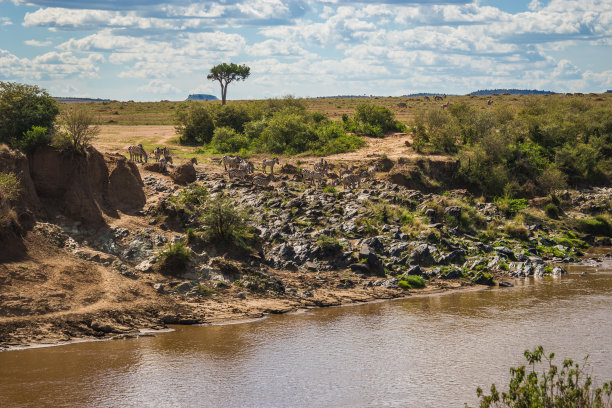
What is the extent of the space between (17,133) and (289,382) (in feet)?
48.5

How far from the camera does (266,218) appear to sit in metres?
26.2

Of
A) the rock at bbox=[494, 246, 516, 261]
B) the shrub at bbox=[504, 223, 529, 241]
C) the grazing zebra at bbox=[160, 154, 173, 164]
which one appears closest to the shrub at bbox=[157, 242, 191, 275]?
the grazing zebra at bbox=[160, 154, 173, 164]

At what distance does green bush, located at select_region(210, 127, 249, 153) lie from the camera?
131ft

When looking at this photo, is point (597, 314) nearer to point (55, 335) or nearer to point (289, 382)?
point (289, 382)

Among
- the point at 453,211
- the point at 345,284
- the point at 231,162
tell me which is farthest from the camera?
the point at 231,162

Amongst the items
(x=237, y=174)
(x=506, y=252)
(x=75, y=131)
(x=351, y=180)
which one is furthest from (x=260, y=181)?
(x=506, y=252)

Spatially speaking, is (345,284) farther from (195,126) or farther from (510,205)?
(195,126)

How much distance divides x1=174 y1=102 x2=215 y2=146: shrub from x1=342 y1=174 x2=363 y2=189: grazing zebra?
15668 millimetres

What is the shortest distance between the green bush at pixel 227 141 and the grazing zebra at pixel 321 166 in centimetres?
669

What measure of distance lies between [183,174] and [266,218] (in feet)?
16.4

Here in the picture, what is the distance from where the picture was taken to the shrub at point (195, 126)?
4394 centimetres

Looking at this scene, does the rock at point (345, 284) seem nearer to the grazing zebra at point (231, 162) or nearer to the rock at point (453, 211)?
the rock at point (453, 211)

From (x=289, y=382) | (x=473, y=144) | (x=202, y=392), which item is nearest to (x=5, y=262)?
(x=202, y=392)

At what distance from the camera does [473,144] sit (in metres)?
39.6
